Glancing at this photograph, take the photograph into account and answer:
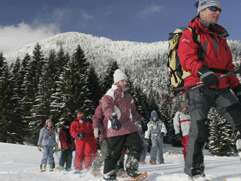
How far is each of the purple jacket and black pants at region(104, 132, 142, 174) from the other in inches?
3.5

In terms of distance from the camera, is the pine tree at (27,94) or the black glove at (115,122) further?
the pine tree at (27,94)

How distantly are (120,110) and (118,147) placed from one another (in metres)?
0.73

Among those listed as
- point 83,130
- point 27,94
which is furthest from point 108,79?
point 83,130

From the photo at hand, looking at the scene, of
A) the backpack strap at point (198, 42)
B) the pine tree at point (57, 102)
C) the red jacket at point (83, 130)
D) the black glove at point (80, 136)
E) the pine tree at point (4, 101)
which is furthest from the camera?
the pine tree at point (4, 101)

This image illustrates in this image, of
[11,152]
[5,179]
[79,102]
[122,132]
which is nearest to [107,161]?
[122,132]

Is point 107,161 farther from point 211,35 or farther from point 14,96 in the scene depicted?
point 14,96

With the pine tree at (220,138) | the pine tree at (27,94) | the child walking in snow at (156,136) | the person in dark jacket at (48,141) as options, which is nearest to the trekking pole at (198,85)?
the person in dark jacket at (48,141)

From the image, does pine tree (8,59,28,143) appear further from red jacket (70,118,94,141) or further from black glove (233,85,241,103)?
black glove (233,85,241,103)

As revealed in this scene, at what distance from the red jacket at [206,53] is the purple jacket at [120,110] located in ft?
8.48

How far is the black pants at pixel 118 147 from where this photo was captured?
22.9 feet

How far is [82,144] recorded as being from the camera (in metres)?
12.7

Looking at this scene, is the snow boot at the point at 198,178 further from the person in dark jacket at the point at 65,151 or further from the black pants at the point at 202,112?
the person in dark jacket at the point at 65,151

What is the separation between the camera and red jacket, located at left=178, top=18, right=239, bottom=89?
15.1ft

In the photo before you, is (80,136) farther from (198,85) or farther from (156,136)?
(198,85)
